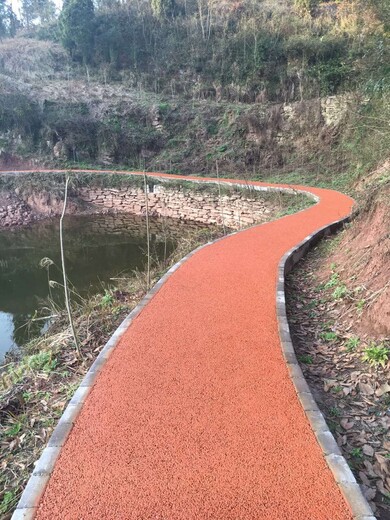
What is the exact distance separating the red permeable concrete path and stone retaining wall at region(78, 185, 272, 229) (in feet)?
30.3

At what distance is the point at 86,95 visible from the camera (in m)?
22.3

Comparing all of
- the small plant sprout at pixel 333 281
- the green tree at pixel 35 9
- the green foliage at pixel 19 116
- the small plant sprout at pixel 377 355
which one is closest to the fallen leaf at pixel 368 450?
the small plant sprout at pixel 377 355

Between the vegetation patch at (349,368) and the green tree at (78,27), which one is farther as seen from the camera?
the green tree at (78,27)

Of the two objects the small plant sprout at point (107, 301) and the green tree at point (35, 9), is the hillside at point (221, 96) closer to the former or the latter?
the small plant sprout at point (107, 301)

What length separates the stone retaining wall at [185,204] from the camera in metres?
14.3

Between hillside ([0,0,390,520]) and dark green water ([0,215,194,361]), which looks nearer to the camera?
dark green water ([0,215,194,361])

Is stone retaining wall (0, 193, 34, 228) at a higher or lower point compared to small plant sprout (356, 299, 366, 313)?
lower

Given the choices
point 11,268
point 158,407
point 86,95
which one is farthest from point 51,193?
point 158,407

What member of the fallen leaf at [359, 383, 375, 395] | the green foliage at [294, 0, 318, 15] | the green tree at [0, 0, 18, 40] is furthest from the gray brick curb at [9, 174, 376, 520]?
the green tree at [0, 0, 18, 40]

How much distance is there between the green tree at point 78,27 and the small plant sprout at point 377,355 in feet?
92.8

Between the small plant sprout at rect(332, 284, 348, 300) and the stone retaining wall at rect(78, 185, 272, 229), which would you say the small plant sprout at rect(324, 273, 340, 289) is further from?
the stone retaining wall at rect(78, 185, 272, 229)

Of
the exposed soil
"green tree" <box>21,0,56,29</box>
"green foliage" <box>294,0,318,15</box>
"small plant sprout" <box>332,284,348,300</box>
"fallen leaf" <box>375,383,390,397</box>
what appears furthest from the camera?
"green tree" <box>21,0,56,29</box>

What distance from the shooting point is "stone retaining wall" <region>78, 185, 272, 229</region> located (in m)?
14.3

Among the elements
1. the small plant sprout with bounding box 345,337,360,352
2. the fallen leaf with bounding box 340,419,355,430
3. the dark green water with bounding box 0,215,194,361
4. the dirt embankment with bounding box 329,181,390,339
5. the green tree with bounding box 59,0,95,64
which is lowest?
the dark green water with bounding box 0,215,194,361
